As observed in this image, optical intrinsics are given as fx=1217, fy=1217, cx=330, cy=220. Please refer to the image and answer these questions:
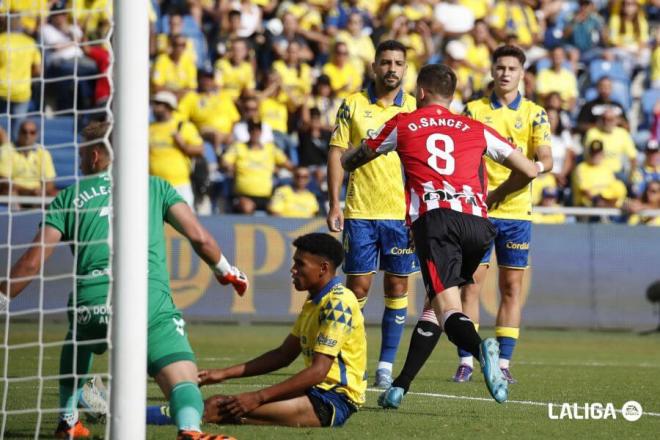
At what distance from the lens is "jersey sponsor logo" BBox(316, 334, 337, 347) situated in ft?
22.9

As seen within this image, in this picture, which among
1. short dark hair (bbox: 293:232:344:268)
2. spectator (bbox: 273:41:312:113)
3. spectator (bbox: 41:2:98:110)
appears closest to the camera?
short dark hair (bbox: 293:232:344:268)

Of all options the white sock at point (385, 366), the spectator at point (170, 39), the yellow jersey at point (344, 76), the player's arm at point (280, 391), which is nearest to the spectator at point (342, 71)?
the yellow jersey at point (344, 76)

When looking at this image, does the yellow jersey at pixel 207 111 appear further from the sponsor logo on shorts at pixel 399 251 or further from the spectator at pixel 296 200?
the sponsor logo on shorts at pixel 399 251

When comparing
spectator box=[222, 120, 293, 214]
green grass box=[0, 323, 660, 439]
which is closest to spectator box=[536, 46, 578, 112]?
spectator box=[222, 120, 293, 214]

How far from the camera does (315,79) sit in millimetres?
19844

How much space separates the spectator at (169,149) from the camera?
1703cm

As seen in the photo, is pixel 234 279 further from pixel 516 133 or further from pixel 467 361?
pixel 516 133

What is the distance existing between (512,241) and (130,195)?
5.50 m

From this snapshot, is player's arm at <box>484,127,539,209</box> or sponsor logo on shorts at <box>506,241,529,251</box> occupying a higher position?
player's arm at <box>484,127,539,209</box>

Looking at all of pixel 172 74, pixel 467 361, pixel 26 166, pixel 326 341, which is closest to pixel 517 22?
pixel 172 74

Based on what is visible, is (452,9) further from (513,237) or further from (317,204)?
(513,237)

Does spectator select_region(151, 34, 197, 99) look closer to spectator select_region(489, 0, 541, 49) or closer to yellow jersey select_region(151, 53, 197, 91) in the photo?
yellow jersey select_region(151, 53, 197, 91)

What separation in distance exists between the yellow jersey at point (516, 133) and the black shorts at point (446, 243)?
2414 mm

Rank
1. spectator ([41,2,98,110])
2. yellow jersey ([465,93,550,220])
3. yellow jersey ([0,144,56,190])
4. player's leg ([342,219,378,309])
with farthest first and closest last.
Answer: spectator ([41,2,98,110]) → yellow jersey ([0,144,56,190]) → yellow jersey ([465,93,550,220]) → player's leg ([342,219,378,309])
